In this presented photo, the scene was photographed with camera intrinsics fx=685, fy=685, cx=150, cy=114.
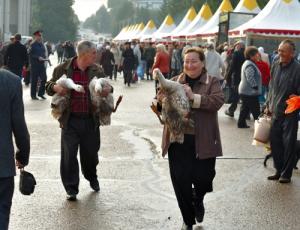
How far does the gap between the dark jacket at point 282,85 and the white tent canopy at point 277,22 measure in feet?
45.0

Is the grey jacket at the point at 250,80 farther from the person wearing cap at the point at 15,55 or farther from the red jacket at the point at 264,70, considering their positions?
the person wearing cap at the point at 15,55

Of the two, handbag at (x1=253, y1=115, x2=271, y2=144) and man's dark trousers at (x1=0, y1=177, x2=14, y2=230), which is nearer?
man's dark trousers at (x1=0, y1=177, x2=14, y2=230)

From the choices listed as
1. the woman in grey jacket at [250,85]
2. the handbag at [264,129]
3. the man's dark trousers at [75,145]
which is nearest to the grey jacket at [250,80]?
the woman in grey jacket at [250,85]

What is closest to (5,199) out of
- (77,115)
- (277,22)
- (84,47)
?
(77,115)

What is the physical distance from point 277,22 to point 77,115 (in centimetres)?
1635

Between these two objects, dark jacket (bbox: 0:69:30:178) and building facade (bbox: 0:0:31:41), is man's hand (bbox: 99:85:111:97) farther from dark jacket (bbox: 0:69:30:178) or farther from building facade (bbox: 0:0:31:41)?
building facade (bbox: 0:0:31:41)

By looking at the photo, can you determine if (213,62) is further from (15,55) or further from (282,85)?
(282,85)

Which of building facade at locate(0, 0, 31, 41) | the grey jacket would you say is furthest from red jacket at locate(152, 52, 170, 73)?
building facade at locate(0, 0, 31, 41)

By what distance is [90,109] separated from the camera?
7.20 meters

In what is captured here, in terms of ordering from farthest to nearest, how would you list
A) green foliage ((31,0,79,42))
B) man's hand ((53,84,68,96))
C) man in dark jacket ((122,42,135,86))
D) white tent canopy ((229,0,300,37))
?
1. green foliage ((31,0,79,42))
2. man in dark jacket ((122,42,135,86))
3. white tent canopy ((229,0,300,37))
4. man's hand ((53,84,68,96))

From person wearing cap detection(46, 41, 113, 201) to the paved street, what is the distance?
0.34 metres

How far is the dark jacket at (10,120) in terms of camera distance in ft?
15.1

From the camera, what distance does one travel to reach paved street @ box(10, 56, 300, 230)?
6.48m

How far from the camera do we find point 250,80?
42.2 feet
